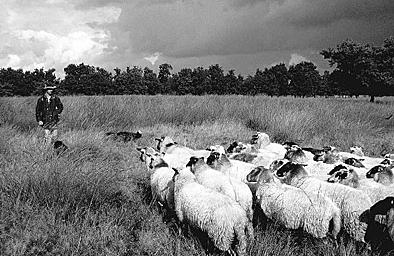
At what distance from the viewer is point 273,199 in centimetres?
531

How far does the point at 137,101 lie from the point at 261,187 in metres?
13.4

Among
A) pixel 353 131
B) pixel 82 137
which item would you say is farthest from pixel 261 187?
pixel 353 131

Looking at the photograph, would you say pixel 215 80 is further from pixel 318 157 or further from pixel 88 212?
pixel 88 212

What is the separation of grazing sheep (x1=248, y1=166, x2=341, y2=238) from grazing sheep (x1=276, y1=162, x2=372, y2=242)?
192 millimetres

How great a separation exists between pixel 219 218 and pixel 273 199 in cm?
119

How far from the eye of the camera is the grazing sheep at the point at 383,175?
596 centimetres

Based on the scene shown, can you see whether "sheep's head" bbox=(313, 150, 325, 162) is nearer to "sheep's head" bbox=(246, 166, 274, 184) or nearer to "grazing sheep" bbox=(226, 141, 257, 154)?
"grazing sheep" bbox=(226, 141, 257, 154)

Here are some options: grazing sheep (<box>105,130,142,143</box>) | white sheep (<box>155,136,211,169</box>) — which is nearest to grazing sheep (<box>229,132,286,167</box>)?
white sheep (<box>155,136,211,169</box>)

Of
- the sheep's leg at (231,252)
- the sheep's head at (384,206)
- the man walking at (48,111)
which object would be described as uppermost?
the man walking at (48,111)

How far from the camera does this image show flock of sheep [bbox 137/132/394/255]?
4555 millimetres

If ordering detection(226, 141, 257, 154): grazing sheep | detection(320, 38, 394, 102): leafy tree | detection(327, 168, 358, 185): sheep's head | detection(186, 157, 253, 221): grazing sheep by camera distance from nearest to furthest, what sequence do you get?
detection(186, 157, 253, 221): grazing sheep
detection(327, 168, 358, 185): sheep's head
detection(226, 141, 257, 154): grazing sheep
detection(320, 38, 394, 102): leafy tree

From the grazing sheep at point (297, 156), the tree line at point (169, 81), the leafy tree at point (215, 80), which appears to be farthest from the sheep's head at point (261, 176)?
the leafy tree at point (215, 80)

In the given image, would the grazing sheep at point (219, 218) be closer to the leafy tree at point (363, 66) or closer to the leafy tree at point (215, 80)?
the leafy tree at point (363, 66)

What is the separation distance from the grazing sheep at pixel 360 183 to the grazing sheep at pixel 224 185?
170cm
